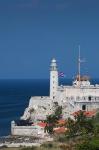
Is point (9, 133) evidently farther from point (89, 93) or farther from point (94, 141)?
point (94, 141)

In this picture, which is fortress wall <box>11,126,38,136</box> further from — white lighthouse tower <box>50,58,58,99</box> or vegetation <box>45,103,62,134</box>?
white lighthouse tower <box>50,58,58,99</box>

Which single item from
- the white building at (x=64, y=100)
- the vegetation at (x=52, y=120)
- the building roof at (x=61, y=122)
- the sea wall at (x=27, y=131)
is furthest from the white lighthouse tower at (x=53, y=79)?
the sea wall at (x=27, y=131)

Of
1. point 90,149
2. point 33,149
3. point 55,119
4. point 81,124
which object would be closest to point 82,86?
point 55,119

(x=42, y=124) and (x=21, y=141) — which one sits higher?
(x=42, y=124)

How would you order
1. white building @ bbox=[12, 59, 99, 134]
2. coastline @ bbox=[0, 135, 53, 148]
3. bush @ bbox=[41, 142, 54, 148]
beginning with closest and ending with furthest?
bush @ bbox=[41, 142, 54, 148] → coastline @ bbox=[0, 135, 53, 148] → white building @ bbox=[12, 59, 99, 134]

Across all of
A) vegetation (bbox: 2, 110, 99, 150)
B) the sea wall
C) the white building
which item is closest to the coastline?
the sea wall

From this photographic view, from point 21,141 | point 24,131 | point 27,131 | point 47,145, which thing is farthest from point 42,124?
point 47,145

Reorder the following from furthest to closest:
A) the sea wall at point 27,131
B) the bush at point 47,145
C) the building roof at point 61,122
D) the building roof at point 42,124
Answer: the building roof at point 42,124 < the building roof at point 61,122 < the sea wall at point 27,131 < the bush at point 47,145

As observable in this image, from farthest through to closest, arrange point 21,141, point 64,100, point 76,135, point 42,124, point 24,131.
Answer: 1. point 64,100
2. point 42,124
3. point 24,131
4. point 21,141
5. point 76,135

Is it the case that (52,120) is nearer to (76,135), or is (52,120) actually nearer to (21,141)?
(21,141)

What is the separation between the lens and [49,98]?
112m

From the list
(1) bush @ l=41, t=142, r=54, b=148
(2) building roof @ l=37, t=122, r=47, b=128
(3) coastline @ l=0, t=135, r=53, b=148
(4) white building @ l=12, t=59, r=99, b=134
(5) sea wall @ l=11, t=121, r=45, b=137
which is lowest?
(1) bush @ l=41, t=142, r=54, b=148

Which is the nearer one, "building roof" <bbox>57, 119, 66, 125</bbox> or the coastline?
the coastline

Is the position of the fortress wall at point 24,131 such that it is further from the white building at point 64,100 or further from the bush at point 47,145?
the bush at point 47,145
